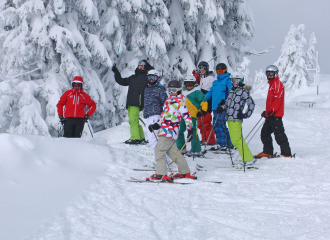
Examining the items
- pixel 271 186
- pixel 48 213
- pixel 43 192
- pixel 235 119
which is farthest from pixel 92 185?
pixel 235 119

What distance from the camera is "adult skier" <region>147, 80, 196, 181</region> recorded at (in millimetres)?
5109

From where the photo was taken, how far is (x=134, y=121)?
28.3 ft

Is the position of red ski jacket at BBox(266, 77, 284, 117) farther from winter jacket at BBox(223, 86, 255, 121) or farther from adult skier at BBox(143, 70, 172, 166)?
adult skier at BBox(143, 70, 172, 166)

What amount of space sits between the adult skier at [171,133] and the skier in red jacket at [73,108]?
2813 mm

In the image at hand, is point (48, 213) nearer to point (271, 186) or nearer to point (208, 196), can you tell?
point (208, 196)

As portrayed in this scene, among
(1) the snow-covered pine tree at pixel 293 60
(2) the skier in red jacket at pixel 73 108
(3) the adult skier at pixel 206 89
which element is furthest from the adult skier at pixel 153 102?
(1) the snow-covered pine tree at pixel 293 60

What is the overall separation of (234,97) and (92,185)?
318 cm

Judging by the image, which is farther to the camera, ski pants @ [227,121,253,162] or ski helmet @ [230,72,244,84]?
ski helmet @ [230,72,244,84]

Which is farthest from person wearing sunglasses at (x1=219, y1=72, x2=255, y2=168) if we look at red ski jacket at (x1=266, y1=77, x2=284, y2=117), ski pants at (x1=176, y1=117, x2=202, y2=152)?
ski pants at (x1=176, y1=117, x2=202, y2=152)

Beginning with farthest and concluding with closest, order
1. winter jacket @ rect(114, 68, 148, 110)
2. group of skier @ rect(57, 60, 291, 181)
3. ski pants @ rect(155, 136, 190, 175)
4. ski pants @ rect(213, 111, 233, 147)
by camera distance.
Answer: winter jacket @ rect(114, 68, 148, 110) < ski pants @ rect(213, 111, 233, 147) < group of skier @ rect(57, 60, 291, 181) < ski pants @ rect(155, 136, 190, 175)

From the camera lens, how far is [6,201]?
11.5ft

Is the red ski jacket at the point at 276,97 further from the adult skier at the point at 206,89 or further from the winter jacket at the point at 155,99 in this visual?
the winter jacket at the point at 155,99

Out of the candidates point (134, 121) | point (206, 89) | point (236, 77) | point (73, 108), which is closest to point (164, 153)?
point (236, 77)

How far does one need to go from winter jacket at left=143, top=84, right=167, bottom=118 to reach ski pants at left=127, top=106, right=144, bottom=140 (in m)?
1.95
